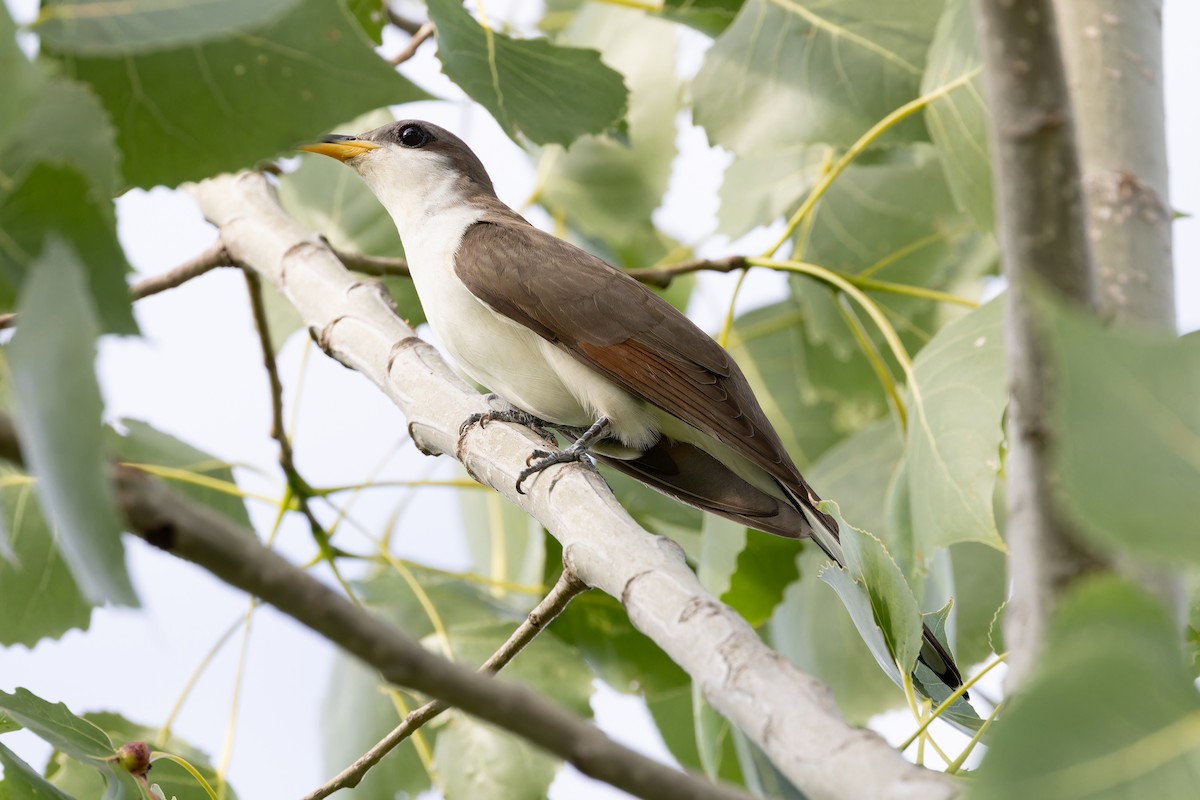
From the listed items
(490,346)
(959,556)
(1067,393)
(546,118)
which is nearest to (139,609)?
(1067,393)

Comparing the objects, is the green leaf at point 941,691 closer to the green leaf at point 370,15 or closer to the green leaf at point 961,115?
the green leaf at point 961,115

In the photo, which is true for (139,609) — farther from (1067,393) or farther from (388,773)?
(388,773)

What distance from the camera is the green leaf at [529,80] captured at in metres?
2.67

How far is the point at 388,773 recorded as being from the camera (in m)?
3.22

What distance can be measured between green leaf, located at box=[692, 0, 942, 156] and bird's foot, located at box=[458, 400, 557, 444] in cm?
94

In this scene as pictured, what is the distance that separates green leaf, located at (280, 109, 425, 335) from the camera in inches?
156

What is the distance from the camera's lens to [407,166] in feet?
13.1

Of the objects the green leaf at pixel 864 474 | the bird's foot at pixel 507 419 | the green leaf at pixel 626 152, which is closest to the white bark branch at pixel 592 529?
the bird's foot at pixel 507 419

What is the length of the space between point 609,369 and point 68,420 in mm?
2180

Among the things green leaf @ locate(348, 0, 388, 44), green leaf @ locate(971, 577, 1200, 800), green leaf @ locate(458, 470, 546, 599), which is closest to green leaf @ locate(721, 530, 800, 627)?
green leaf @ locate(458, 470, 546, 599)

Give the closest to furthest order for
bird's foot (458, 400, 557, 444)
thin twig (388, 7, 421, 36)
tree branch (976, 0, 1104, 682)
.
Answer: tree branch (976, 0, 1104, 682) < bird's foot (458, 400, 557, 444) < thin twig (388, 7, 421, 36)

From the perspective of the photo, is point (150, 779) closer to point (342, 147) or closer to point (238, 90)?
point (238, 90)

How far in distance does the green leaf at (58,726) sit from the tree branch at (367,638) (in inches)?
39.6

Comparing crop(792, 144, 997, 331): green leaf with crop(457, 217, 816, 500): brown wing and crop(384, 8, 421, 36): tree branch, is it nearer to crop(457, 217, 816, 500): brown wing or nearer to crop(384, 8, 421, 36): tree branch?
crop(457, 217, 816, 500): brown wing
